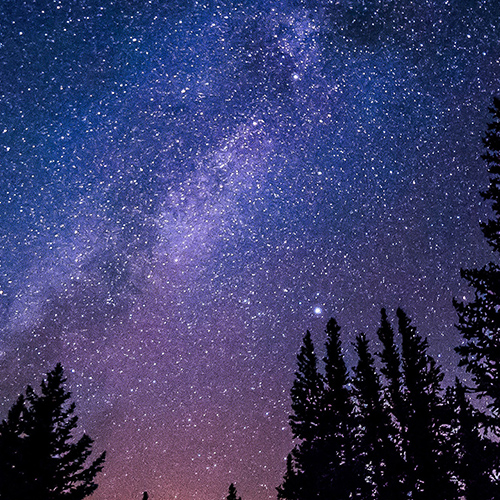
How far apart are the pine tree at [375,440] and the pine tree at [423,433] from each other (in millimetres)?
627

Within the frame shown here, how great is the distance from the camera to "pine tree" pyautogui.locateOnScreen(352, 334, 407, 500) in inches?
660

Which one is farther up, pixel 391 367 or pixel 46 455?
pixel 391 367

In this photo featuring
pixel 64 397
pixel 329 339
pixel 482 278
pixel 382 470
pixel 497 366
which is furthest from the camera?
pixel 329 339

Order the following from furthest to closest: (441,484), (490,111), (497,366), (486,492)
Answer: (441,484)
(490,111)
(497,366)
(486,492)

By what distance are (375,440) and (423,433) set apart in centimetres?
267

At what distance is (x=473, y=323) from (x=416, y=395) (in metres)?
10.6

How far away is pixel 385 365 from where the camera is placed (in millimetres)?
20391

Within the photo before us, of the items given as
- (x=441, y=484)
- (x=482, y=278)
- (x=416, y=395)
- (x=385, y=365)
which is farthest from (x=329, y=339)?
(x=482, y=278)

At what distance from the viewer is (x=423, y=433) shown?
16766 millimetres

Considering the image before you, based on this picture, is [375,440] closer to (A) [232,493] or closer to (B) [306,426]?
(B) [306,426]

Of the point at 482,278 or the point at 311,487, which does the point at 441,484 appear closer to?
the point at 311,487

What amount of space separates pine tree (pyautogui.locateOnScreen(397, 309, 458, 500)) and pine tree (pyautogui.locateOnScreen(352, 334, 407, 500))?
0.63 metres

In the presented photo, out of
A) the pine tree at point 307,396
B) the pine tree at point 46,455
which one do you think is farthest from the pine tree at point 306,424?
the pine tree at point 46,455

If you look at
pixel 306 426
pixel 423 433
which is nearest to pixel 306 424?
pixel 306 426
